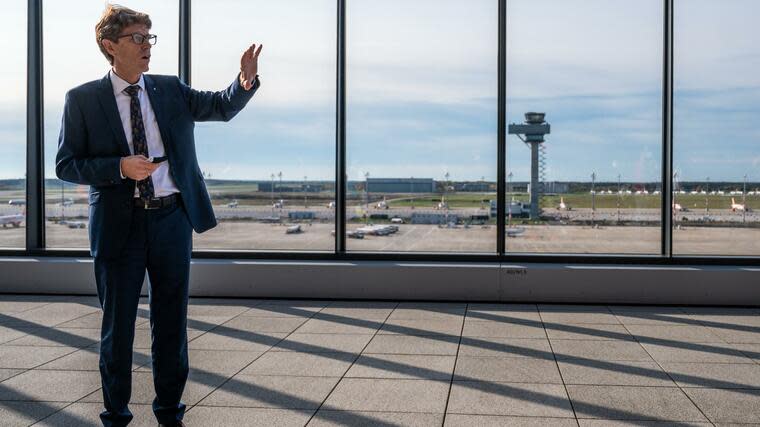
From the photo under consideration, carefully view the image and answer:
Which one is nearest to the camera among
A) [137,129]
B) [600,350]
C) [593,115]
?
[137,129]

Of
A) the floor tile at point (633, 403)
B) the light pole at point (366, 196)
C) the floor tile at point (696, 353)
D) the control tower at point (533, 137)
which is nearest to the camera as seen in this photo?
the floor tile at point (633, 403)

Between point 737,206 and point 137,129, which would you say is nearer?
point 137,129

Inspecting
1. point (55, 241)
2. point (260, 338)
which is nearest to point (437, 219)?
point (260, 338)

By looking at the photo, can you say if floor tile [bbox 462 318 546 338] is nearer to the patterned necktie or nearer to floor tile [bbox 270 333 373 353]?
floor tile [bbox 270 333 373 353]

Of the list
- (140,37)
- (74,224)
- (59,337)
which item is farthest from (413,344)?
(74,224)

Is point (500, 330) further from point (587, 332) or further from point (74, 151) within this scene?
point (74, 151)

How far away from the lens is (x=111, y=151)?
234cm

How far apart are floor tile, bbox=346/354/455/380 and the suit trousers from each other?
115 cm

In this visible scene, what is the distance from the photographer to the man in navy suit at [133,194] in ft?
7.57

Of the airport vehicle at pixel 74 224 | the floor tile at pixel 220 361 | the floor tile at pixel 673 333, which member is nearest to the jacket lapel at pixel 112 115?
the floor tile at pixel 220 361

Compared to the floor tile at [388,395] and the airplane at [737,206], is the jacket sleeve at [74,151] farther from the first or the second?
the airplane at [737,206]

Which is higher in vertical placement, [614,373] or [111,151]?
[111,151]

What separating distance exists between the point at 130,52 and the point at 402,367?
6.54 feet

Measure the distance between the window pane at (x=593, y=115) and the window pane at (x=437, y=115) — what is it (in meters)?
0.28
